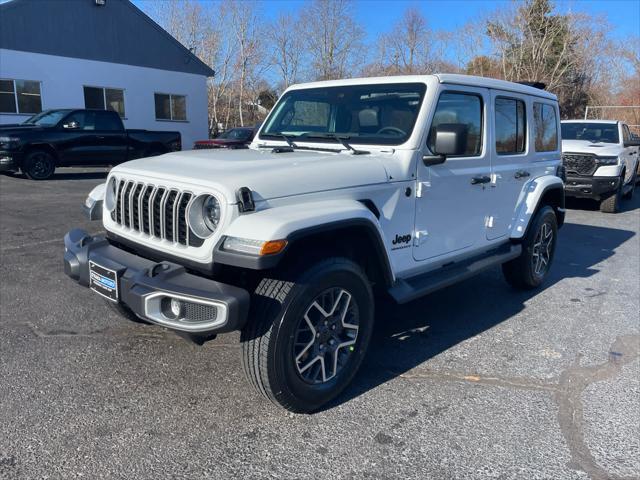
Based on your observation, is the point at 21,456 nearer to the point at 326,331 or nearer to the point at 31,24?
the point at 326,331

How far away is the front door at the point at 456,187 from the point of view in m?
3.72

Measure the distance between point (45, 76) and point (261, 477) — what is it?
20706 millimetres

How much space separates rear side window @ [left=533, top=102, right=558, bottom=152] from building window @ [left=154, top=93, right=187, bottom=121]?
20408mm

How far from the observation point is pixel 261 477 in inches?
99.1

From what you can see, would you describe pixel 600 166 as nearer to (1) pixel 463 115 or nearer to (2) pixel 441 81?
(1) pixel 463 115

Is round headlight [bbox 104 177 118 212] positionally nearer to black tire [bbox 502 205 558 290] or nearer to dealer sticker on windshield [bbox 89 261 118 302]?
dealer sticker on windshield [bbox 89 261 118 302]

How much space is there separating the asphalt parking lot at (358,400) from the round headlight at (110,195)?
1041 mm

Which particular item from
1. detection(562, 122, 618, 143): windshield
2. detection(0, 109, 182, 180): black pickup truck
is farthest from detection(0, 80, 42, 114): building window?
detection(562, 122, 618, 143): windshield

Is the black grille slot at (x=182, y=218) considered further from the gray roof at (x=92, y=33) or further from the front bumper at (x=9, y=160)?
the gray roof at (x=92, y=33)

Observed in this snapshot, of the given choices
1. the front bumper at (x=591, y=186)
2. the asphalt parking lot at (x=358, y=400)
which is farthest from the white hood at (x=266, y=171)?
the front bumper at (x=591, y=186)

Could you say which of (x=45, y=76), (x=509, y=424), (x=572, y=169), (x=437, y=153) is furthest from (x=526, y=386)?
(x=45, y=76)

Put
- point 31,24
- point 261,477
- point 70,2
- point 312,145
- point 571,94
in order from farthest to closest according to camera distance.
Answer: point 571,94 < point 70,2 < point 31,24 < point 312,145 < point 261,477

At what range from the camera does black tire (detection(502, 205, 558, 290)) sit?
16.9 feet

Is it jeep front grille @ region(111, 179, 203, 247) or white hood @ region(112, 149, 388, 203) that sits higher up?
white hood @ region(112, 149, 388, 203)
